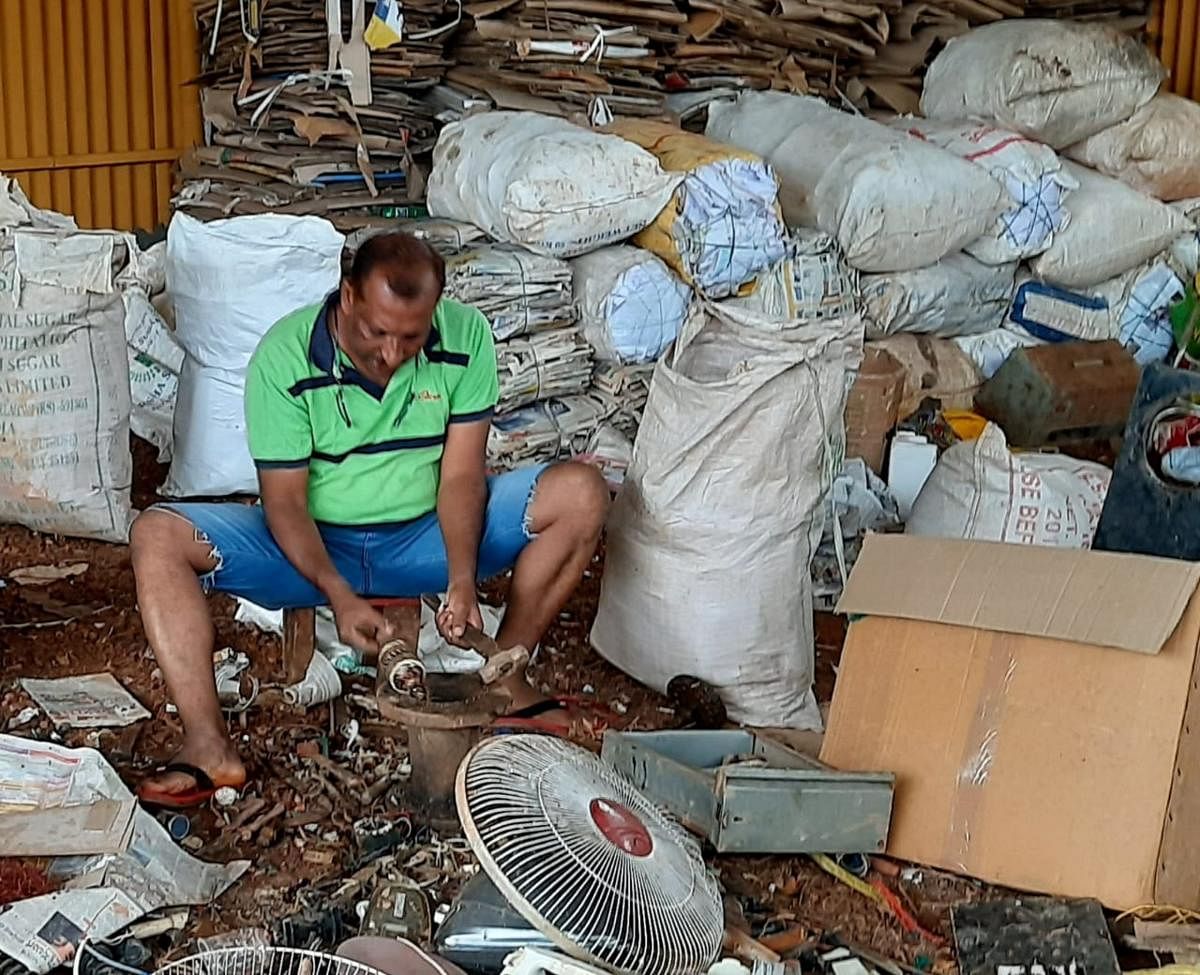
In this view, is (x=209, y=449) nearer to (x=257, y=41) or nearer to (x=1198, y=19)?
(x=257, y=41)

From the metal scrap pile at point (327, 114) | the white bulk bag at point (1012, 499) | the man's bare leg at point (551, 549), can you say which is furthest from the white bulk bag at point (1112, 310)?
the man's bare leg at point (551, 549)

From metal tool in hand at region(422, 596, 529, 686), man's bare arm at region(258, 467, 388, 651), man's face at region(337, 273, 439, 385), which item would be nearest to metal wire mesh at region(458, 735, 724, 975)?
metal tool in hand at region(422, 596, 529, 686)

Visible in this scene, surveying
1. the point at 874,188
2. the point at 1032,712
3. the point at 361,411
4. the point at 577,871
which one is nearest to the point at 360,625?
the point at 361,411

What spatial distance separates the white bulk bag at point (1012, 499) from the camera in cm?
396

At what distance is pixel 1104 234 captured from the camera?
5355 mm

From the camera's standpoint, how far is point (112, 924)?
2.48 m

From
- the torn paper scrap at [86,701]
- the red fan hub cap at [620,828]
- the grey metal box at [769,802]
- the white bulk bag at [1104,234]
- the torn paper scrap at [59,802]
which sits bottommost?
the torn paper scrap at [86,701]

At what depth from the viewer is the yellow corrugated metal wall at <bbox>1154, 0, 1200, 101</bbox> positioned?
604 cm

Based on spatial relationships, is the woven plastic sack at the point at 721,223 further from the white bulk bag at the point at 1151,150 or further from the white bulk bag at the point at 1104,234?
the white bulk bag at the point at 1151,150

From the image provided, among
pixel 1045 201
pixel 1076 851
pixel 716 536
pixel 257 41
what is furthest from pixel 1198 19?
pixel 1076 851

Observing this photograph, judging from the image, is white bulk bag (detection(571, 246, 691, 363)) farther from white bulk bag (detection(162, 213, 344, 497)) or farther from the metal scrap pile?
the metal scrap pile

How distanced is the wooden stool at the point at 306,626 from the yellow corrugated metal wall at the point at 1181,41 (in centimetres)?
401

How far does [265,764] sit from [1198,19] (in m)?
4.55

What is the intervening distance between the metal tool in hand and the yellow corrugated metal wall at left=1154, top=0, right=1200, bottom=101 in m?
4.01
